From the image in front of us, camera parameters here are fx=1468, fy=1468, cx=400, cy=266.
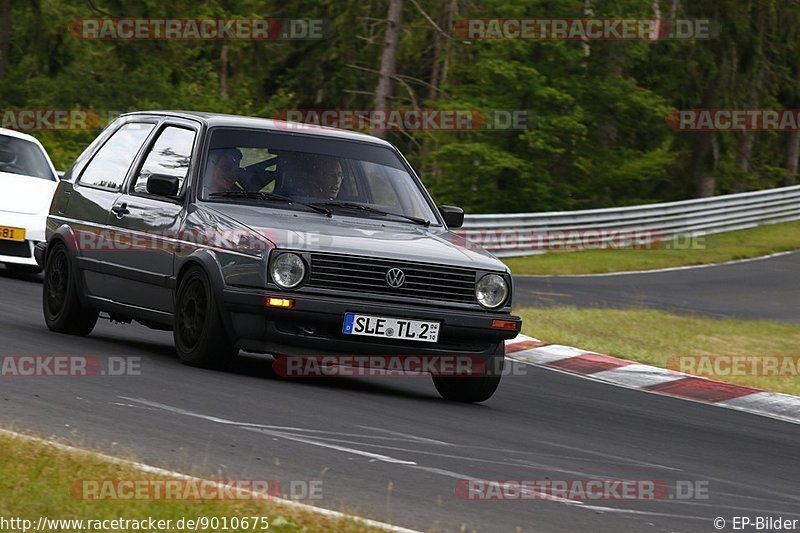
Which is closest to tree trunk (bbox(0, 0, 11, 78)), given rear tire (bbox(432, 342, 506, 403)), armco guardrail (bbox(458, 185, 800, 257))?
armco guardrail (bbox(458, 185, 800, 257))

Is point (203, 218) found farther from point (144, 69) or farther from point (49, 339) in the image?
point (144, 69)

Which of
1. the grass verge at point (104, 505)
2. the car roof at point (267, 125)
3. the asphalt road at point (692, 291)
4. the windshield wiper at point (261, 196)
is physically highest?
the car roof at point (267, 125)

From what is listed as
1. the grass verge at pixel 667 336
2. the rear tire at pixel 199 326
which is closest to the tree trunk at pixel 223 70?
the grass verge at pixel 667 336

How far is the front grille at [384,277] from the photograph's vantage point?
9117 mm

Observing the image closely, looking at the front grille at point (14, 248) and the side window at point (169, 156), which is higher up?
the side window at point (169, 156)

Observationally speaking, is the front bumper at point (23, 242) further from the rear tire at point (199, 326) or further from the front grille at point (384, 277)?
the front grille at point (384, 277)

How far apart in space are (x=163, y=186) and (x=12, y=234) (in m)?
6.14

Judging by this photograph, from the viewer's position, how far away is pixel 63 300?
37.2 ft

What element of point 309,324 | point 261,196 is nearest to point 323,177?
point 261,196

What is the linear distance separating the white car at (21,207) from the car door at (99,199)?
138 inches

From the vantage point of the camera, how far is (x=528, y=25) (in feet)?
123

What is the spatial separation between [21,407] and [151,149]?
3.63 m

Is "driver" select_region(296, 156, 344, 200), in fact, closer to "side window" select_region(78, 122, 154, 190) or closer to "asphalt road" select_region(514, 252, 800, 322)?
"side window" select_region(78, 122, 154, 190)

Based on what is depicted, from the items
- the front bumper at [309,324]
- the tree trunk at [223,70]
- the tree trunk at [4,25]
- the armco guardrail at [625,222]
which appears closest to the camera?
the front bumper at [309,324]
